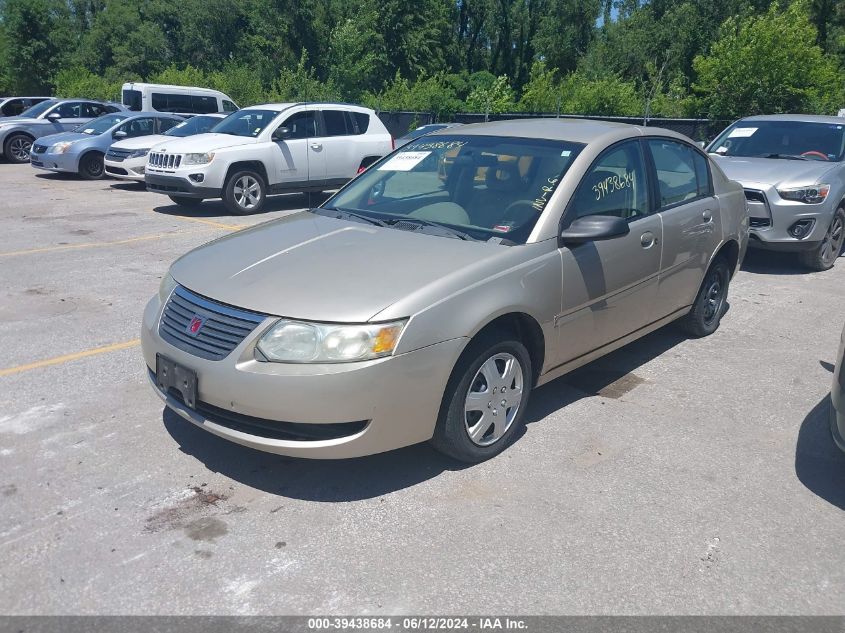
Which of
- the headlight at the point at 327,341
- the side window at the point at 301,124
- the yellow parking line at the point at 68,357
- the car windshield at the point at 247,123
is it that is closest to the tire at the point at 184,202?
the car windshield at the point at 247,123

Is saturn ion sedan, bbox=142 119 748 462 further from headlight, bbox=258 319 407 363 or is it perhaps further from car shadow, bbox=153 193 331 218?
car shadow, bbox=153 193 331 218

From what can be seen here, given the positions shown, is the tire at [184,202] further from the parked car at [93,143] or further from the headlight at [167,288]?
the headlight at [167,288]

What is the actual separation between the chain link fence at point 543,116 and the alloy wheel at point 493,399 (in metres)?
14.8

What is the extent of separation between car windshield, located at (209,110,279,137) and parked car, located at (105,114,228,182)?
1647mm

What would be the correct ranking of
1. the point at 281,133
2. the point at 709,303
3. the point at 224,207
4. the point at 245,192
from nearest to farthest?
the point at 709,303
the point at 245,192
the point at 281,133
the point at 224,207

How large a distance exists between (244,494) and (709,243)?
3931mm

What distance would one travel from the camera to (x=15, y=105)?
2288cm

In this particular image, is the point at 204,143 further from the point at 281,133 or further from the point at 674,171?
the point at 674,171

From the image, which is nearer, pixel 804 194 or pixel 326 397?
pixel 326 397

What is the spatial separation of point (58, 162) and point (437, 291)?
15342 mm

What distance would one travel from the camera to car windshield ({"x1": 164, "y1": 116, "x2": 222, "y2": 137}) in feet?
49.0

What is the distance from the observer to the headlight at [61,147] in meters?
16.5

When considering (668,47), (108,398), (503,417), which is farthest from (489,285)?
(668,47)

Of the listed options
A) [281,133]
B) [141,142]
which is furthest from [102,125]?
[281,133]
